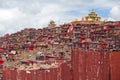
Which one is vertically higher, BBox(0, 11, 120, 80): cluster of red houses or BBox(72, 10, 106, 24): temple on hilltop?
BBox(72, 10, 106, 24): temple on hilltop

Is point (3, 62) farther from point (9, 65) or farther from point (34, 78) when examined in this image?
point (34, 78)

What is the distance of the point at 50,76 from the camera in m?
17.1

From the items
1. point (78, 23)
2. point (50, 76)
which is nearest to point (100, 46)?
point (50, 76)

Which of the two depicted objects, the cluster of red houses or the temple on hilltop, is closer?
the cluster of red houses

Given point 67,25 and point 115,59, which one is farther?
point 67,25

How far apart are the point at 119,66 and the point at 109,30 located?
13953 millimetres

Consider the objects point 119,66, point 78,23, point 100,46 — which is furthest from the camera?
point 78,23

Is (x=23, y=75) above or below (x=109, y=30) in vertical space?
below

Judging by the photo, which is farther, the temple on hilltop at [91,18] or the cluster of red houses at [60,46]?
the temple on hilltop at [91,18]

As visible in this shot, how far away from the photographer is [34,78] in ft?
56.5

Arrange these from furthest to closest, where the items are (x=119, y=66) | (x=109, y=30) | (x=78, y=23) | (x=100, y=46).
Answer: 1. (x=78, y=23)
2. (x=109, y=30)
3. (x=100, y=46)
4. (x=119, y=66)

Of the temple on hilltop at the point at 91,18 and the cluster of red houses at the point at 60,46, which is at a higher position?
the temple on hilltop at the point at 91,18

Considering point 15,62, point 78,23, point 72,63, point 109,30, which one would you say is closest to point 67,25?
point 78,23

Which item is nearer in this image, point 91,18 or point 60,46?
point 60,46
